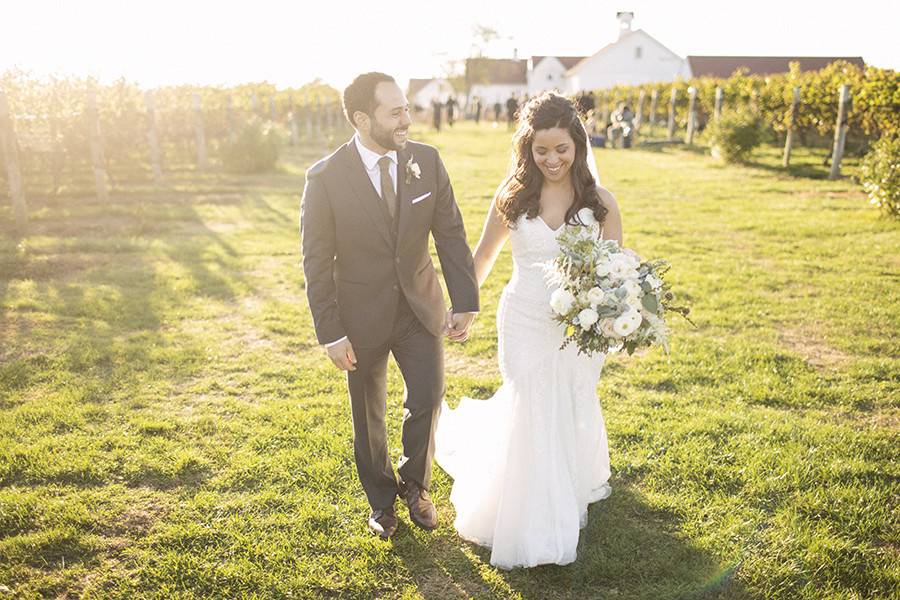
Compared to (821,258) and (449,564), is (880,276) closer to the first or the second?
(821,258)

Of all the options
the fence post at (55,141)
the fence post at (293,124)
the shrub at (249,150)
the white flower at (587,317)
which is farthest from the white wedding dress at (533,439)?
the fence post at (293,124)

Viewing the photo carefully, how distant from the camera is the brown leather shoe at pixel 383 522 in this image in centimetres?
391

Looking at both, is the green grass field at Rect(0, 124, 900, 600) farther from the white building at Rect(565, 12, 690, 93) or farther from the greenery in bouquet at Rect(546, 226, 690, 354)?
the white building at Rect(565, 12, 690, 93)

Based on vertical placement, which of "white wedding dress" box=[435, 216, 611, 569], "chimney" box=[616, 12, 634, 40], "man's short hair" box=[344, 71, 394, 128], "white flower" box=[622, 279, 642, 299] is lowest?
"white wedding dress" box=[435, 216, 611, 569]

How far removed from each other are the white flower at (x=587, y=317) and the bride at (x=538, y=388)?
48cm

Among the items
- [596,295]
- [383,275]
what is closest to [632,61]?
[383,275]

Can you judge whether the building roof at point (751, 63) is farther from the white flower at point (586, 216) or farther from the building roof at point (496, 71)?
the white flower at point (586, 216)

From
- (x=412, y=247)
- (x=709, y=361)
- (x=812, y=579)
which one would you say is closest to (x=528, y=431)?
(x=412, y=247)

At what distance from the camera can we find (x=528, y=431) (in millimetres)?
3658

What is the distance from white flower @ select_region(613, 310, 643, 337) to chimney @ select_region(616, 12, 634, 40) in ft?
225

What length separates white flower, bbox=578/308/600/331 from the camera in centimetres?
317

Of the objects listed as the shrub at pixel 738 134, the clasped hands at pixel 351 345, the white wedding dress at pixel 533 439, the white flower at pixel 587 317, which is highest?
the shrub at pixel 738 134

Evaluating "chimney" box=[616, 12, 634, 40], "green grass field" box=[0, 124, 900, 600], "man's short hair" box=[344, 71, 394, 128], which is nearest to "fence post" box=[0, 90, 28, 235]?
"green grass field" box=[0, 124, 900, 600]

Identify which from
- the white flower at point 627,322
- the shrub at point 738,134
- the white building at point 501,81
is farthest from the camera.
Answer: the white building at point 501,81
